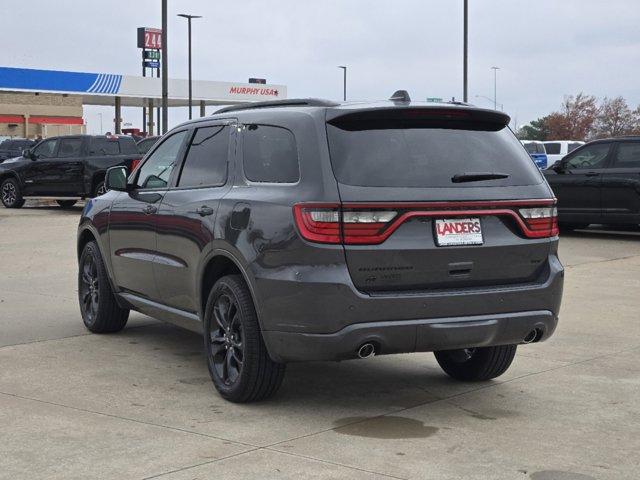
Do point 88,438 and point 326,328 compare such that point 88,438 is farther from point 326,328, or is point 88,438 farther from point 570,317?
point 570,317

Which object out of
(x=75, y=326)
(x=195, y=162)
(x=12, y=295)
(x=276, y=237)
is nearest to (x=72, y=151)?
(x=12, y=295)

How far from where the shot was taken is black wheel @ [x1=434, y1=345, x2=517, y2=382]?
6.94 metres

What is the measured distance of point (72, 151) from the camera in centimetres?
2580

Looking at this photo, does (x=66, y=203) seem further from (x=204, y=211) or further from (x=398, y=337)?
(x=398, y=337)

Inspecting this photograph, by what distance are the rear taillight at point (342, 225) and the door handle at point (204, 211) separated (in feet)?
3.53

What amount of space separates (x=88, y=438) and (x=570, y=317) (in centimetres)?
551

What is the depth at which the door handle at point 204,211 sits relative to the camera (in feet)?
22.0

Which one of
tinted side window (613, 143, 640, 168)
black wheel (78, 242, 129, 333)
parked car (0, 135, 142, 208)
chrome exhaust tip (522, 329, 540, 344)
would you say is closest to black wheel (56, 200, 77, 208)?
parked car (0, 135, 142, 208)

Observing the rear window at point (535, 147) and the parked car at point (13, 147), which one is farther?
the rear window at point (535, 147)

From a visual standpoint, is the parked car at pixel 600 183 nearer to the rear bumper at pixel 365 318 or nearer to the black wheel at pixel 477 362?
the black wheel at pixel 477 362

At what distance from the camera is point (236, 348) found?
21.0 feet

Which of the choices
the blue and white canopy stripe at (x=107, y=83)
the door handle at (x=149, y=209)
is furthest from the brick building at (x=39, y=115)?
the door handle at (x=149, y=209)

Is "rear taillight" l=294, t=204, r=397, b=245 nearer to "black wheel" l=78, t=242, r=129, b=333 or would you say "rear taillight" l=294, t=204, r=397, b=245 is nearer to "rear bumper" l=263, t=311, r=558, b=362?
"rear bumper" l=263, t=311, r=558, b=362

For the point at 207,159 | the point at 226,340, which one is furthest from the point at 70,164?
the point at 226,340
